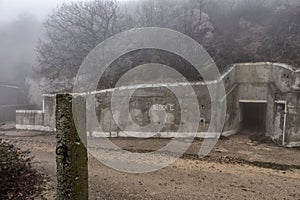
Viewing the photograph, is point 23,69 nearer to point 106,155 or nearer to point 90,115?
point 90,115

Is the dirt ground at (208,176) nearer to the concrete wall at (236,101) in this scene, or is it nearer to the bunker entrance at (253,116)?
the concrete wall at (236,101)

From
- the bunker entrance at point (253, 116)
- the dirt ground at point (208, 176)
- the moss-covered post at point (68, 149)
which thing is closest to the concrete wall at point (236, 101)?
the bunker entrance at point (253, 116)

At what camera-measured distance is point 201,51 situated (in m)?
19.1

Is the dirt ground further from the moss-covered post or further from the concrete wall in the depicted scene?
the moss-covered post

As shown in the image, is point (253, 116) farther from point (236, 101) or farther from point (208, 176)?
point (208, 176)

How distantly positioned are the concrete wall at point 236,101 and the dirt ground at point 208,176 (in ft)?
3.76

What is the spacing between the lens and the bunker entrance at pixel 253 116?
52.4 feet

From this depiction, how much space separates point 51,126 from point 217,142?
8718mm

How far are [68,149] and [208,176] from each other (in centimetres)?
572

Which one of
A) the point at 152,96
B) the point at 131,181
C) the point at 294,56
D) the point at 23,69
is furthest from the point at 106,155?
the point at 23,69

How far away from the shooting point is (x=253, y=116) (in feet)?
54.6

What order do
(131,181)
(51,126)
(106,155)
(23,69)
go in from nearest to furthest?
(131,181)
(106,155)
(51,126)
(23,69)

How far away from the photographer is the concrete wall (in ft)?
40.3

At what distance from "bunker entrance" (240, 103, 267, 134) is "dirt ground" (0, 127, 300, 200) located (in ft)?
11.3
